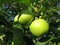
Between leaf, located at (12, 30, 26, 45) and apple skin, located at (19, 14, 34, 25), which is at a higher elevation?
apple skin, located at (19, 14, 34, 25)

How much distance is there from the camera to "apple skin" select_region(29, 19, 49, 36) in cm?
128

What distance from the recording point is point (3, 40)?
1.55 metres

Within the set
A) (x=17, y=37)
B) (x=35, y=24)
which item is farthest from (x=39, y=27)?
(x=17, y=37)

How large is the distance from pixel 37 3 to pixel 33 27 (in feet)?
0.79

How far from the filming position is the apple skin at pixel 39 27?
128 cm

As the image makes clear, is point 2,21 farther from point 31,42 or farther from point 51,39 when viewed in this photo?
point 51,39

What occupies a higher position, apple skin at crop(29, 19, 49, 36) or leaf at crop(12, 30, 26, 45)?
apple skin at crop(29, 19, 49, 36)

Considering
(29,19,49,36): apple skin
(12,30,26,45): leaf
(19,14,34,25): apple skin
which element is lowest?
(12,30,26,45): leaf

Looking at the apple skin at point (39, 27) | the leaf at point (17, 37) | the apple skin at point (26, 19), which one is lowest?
the leaf at point (17, 37)

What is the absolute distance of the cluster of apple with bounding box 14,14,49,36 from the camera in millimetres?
1277

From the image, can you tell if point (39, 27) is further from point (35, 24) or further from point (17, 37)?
point (17, 37)

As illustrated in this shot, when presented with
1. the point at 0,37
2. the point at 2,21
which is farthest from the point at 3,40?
the point at 2,21

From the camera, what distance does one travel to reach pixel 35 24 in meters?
1.28

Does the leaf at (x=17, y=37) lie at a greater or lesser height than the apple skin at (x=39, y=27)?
lesser
